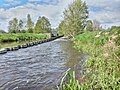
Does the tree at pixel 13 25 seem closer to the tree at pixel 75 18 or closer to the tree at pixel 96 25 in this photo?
the tree at pixel 96 25

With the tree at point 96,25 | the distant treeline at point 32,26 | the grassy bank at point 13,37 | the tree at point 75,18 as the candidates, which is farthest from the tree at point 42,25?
the tree at point 75,18

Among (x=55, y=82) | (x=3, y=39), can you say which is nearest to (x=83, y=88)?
(x=55, y=82)

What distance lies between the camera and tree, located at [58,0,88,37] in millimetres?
52463

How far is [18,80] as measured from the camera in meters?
10.2

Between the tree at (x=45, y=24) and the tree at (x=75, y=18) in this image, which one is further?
the tree at (x=45, y=24)

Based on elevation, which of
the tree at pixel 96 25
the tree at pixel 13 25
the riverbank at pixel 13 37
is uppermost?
the tree at pixel 13 25

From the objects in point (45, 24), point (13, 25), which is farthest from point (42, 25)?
point (13, 25)

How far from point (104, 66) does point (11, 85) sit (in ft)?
13.6

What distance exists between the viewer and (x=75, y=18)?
5347cm

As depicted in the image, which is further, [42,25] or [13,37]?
[42,25]

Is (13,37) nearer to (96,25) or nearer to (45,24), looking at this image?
(96,25)

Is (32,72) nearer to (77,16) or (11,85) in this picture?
(11,85)

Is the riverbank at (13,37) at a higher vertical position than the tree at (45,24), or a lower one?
lower

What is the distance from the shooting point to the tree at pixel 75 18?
5246 centimetres
